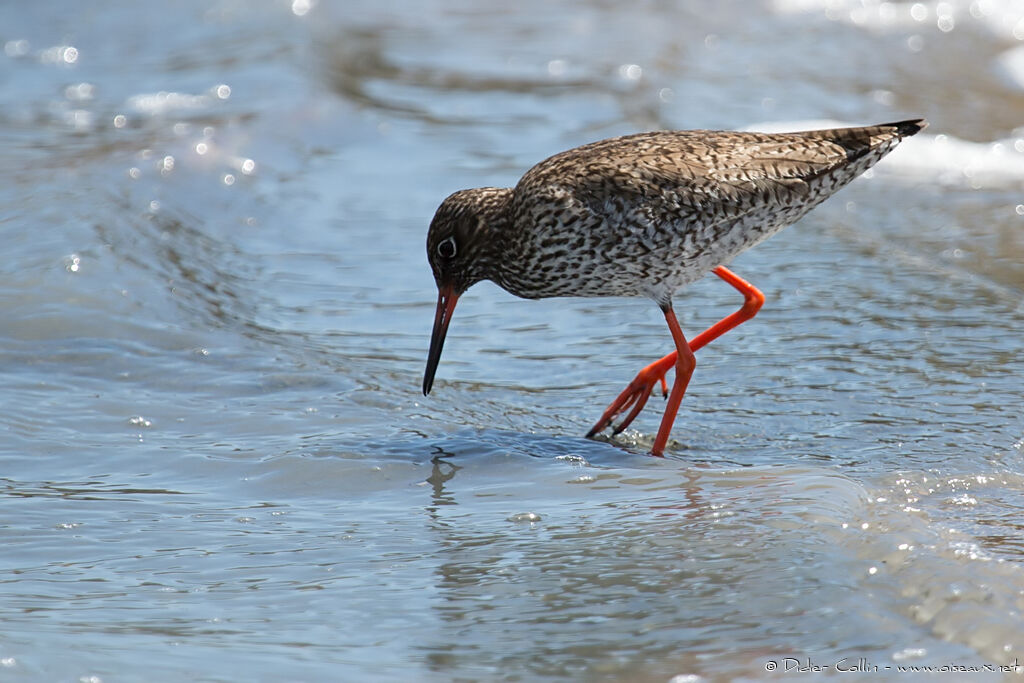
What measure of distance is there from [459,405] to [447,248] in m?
0.85

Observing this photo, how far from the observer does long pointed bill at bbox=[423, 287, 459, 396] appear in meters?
6.64

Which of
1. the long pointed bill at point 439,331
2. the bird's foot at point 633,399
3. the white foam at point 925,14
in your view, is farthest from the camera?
the white foam at point 925,14

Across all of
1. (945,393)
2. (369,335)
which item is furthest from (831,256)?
(369,335)

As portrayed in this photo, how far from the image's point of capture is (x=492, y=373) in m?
7.38

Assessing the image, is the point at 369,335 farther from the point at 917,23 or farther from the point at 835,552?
the point at 917,23

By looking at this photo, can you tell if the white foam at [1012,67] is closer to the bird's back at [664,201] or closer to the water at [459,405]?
the water at [459,405]

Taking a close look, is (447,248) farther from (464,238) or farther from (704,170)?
(704,170)

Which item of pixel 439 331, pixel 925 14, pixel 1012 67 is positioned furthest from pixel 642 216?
pixel 925 14

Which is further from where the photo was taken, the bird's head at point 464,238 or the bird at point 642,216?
the bird's head at point 464,238

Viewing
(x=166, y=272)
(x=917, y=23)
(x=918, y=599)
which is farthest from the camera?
(x=917, y=23)

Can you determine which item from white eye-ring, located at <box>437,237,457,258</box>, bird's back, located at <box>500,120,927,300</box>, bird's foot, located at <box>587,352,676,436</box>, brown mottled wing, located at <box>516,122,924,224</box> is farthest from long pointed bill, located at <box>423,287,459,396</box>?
bird's foot, located at <box>587,352,676,436</box>

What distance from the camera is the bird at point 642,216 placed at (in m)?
6.38

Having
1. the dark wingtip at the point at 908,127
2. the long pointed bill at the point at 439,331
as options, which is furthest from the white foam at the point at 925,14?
the long pointed bill at the point at 439,331

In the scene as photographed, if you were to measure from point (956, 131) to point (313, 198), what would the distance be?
615 cm
